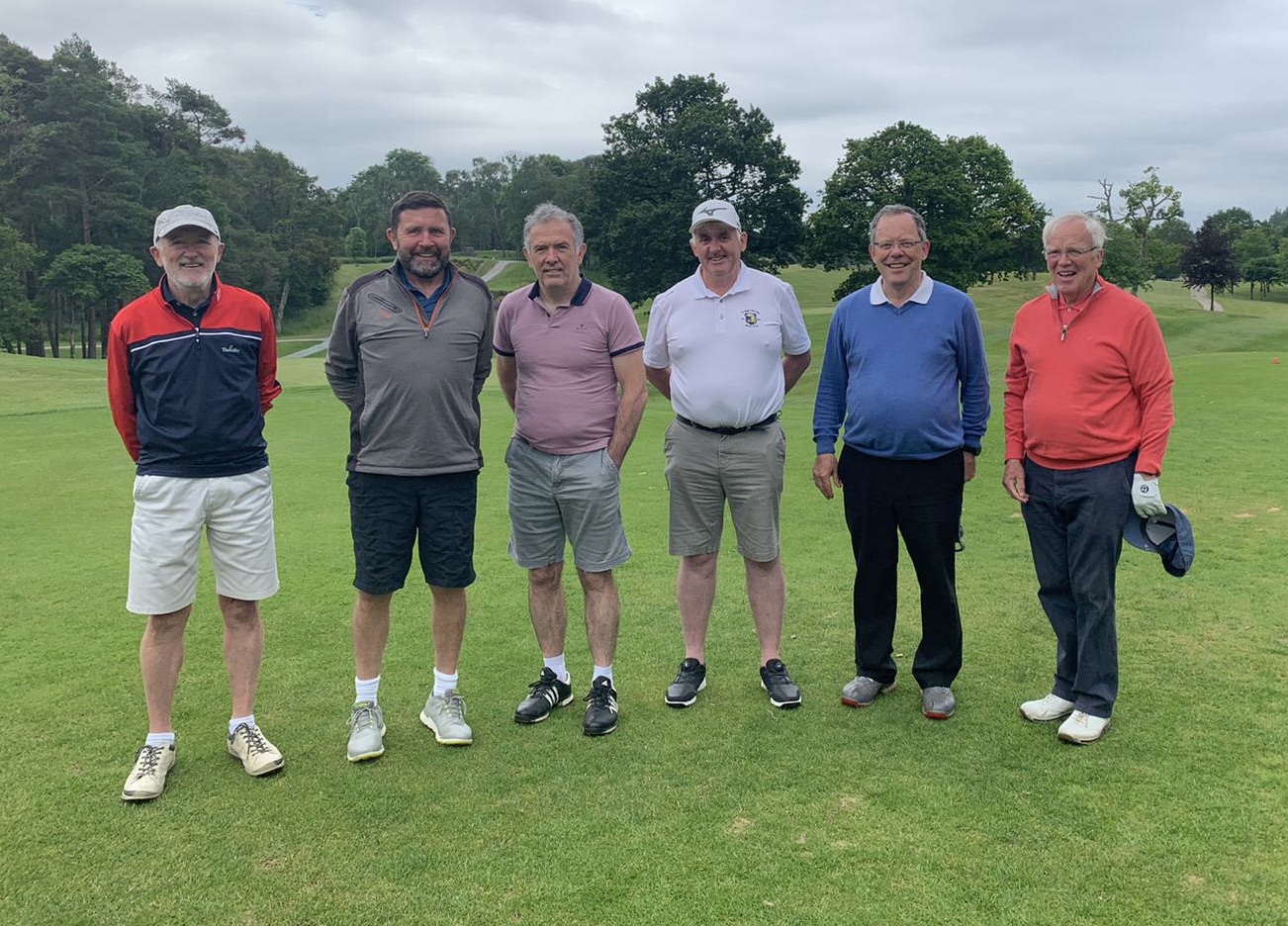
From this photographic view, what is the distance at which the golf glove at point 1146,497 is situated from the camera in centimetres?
356

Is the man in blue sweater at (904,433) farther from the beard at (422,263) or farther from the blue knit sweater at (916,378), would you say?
the beard at (422,263)

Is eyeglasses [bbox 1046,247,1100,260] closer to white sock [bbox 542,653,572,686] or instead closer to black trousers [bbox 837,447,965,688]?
black trousers [bbox 837,447,965,688]

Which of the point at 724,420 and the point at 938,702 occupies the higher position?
the point at 724,420

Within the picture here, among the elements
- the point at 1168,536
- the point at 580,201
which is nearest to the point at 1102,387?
the point at 1168,536

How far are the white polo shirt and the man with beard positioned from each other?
906 millimetres

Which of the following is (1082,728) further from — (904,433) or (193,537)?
(193,537)

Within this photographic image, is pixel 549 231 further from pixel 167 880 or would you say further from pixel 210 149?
pixel 210 149

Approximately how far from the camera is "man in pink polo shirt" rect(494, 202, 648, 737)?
396 centimetres

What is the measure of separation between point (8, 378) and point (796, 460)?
1813cm

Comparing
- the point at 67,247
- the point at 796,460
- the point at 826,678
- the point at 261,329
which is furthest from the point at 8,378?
the point at 67,247

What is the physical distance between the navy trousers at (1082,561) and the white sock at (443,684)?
2599 millimetres

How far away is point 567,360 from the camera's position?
3965 millimetres

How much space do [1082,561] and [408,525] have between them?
111 inches

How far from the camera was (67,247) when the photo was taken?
48500mm
